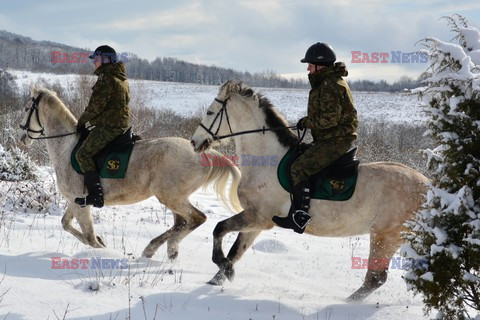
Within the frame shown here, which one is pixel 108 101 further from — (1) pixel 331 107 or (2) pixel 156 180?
(1) pixel 331 107

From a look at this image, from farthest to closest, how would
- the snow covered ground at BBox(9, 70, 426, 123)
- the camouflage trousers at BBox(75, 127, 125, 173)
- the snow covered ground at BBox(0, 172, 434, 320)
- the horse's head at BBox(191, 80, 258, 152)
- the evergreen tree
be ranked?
the snow covered ground at BBox(9, 70, 426, 123) < the camouflage trousers at BBox(75, 127, 125, 173) < the horse's head at BBox(191, 80, 258, 152) < the snow covered ground at BBox(0, 172, 434, 320) < the evergreen tree

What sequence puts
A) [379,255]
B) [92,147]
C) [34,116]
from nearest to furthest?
[379,255] → [92,147] → [34,116]

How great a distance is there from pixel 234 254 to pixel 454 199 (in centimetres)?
332

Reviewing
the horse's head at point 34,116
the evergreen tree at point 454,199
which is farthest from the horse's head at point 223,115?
the horse's head at point 34,116

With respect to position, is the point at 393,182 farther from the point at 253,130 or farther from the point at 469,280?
the point at 469,280

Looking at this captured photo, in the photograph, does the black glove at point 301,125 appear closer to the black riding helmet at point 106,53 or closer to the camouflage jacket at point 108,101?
the camouflage jacket at point 108,101

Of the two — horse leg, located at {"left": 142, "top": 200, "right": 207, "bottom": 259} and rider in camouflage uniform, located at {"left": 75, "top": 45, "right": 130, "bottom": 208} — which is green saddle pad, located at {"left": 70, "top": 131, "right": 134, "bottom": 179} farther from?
horse leg, located at {"left": 142, "top": 200, "right": 207, "bottom": 259}

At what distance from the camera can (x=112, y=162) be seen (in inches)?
292

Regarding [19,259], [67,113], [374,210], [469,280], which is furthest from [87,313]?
[67,113]

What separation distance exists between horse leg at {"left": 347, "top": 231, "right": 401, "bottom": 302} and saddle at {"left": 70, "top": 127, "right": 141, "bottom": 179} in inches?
156

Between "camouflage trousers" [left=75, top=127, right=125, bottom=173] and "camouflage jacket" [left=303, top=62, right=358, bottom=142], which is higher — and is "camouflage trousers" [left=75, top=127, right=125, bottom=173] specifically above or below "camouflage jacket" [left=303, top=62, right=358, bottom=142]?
below

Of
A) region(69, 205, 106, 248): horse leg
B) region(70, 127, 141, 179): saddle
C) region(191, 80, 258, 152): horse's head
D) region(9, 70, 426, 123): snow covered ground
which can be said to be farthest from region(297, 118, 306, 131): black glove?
region(9, 70, 426, 123): snow covered ground

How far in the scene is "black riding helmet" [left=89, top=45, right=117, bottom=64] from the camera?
7475 mm

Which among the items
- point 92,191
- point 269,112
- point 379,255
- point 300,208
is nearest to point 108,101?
point 92,191
